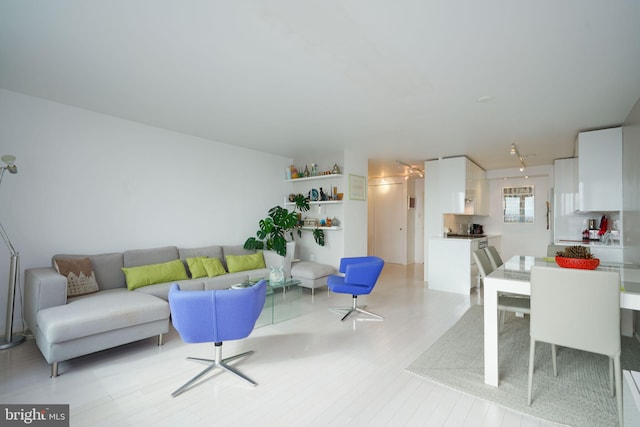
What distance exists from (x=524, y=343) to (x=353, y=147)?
145 inches

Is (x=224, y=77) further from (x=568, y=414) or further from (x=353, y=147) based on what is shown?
(x=568, y=414)

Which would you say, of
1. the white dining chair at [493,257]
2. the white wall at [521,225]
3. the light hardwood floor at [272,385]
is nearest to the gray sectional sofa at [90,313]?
the light hardwood floor at [272,385]

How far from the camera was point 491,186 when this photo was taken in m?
7.86

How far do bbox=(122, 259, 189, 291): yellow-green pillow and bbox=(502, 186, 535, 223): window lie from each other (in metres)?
7.43

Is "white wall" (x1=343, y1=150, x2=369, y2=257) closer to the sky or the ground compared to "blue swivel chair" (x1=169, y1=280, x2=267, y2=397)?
closer to the sky

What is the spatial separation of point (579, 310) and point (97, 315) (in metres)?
3.58

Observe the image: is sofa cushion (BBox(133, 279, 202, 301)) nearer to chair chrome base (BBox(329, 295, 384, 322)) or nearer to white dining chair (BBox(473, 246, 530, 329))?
chair chrome base (BBox(329, 295, 384, 322))

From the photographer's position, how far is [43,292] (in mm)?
2723

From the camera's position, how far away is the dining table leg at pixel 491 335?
2300 mm

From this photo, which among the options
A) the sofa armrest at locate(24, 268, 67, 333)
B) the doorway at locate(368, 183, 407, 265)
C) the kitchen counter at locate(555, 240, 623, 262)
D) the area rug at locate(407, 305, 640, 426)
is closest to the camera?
the area rug at locate(407, 305, 640, 426)

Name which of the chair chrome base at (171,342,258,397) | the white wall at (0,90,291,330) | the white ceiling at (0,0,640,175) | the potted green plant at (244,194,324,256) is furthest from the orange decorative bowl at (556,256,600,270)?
the white wall at (0,90,291,330)

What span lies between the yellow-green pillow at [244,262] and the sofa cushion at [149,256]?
744mm

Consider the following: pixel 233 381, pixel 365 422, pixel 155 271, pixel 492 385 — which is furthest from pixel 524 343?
pixel 155 271

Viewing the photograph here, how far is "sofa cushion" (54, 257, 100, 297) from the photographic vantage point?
318 cm
